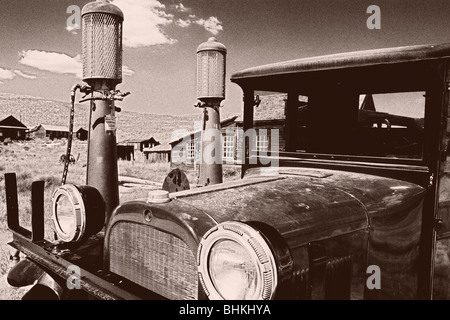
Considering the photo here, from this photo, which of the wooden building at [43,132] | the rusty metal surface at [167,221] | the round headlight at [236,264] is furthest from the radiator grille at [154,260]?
the wooden building at [43,132]

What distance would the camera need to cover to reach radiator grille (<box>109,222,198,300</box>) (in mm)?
1946

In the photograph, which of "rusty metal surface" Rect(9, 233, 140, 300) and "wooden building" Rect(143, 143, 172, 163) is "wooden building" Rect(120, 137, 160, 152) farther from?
"rusty metal surface" Rect(9, 233, 140, 300)

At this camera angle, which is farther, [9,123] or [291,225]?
[9,123]

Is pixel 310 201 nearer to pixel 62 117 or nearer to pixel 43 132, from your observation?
pixel 43 132

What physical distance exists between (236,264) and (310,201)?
33.4 inches

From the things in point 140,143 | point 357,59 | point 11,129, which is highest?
point 11,129

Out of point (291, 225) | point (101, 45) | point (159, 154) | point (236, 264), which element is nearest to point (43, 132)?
point (159, 154)

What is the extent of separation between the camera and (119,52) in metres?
4.86

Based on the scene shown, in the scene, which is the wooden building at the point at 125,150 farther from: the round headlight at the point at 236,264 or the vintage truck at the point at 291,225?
the round headlight at the point at 236,264

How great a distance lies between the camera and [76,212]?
2.52 metres

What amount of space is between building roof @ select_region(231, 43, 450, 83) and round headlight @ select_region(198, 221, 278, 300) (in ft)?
5.44

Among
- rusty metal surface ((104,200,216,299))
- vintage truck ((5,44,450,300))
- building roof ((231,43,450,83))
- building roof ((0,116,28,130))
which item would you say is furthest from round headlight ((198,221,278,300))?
building roof ((0,116,28,130))
